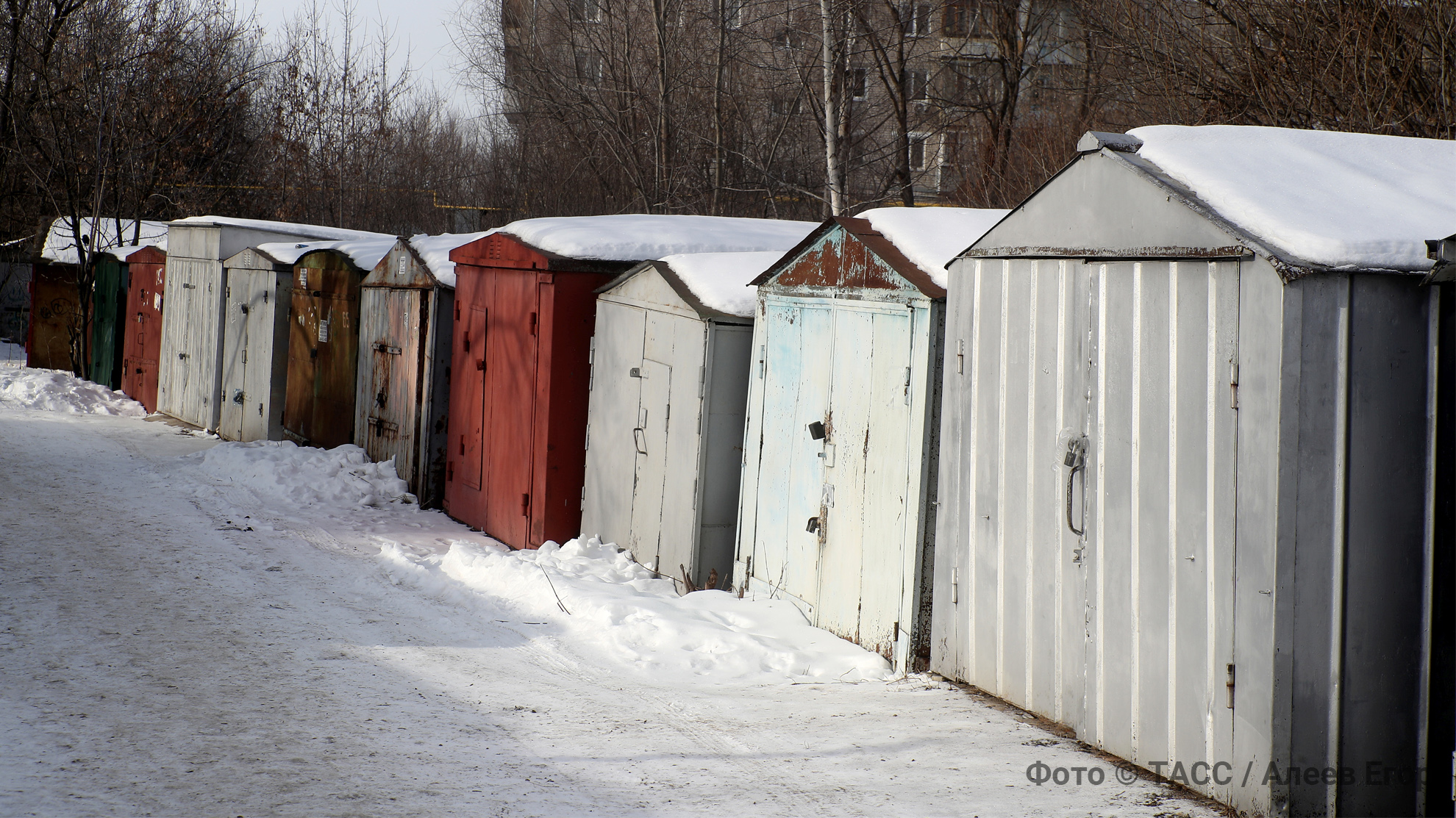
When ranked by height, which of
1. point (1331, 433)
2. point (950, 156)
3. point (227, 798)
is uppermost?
point (950, 156)

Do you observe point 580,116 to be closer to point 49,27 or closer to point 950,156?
point 950,156

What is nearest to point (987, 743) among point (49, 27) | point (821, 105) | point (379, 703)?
point (379, 703)

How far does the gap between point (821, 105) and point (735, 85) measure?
233cm

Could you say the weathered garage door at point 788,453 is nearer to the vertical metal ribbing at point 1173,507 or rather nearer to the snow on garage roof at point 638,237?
the snow on garage roof at point 638,237

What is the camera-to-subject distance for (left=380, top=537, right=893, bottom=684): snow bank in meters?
5.44

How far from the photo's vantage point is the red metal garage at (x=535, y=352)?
8.12m

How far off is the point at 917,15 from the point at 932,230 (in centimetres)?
1383

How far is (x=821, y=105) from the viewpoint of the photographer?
61.0 ft

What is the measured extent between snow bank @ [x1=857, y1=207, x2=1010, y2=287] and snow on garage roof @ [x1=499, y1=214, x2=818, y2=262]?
2.36 m

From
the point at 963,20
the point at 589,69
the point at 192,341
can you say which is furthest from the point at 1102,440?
the point at 589,69

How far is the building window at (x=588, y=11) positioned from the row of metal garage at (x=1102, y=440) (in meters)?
14.1

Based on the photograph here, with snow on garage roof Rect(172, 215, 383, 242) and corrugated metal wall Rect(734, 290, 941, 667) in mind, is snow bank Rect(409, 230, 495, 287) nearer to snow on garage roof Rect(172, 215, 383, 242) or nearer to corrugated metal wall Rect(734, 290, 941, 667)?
snow on garage roof Rect(172, 215, 383, 242)

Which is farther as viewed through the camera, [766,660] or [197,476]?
[197,476]

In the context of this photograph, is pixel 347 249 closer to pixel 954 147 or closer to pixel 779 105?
pixel 779 105
